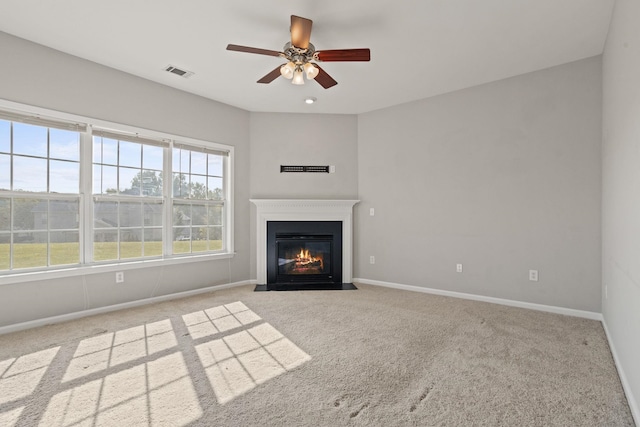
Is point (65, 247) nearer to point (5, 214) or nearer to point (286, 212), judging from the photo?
point (5, 214)

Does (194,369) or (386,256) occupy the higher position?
(386,256)

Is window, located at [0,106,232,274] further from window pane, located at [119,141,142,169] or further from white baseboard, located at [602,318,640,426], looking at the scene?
white baseboard, located at [602,318,640,426]

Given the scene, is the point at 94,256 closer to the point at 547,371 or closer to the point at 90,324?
the point at 90,324

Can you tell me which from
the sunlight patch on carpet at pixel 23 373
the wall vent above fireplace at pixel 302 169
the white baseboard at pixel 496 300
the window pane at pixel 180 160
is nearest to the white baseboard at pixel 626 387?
the white baseboard at pixel 496 300

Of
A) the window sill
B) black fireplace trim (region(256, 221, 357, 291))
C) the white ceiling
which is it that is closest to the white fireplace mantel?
black fireplace trim (region(256, 221, 357, 291))

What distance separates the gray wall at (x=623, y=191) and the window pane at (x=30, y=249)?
4774mm

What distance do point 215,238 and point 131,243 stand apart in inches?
45.0

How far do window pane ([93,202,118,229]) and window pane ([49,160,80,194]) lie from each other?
0.92 ft

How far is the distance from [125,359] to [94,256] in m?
1.68

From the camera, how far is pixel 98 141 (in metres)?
3.59

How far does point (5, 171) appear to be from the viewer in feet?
9.87

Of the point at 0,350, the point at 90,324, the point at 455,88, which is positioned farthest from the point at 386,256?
the point at 0,350

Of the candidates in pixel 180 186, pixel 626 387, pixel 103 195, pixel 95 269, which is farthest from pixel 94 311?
pixel 626 387

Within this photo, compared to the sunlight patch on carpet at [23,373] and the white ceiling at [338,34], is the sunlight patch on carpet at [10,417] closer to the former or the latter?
the sunlight patch on carpet at [23,373]
